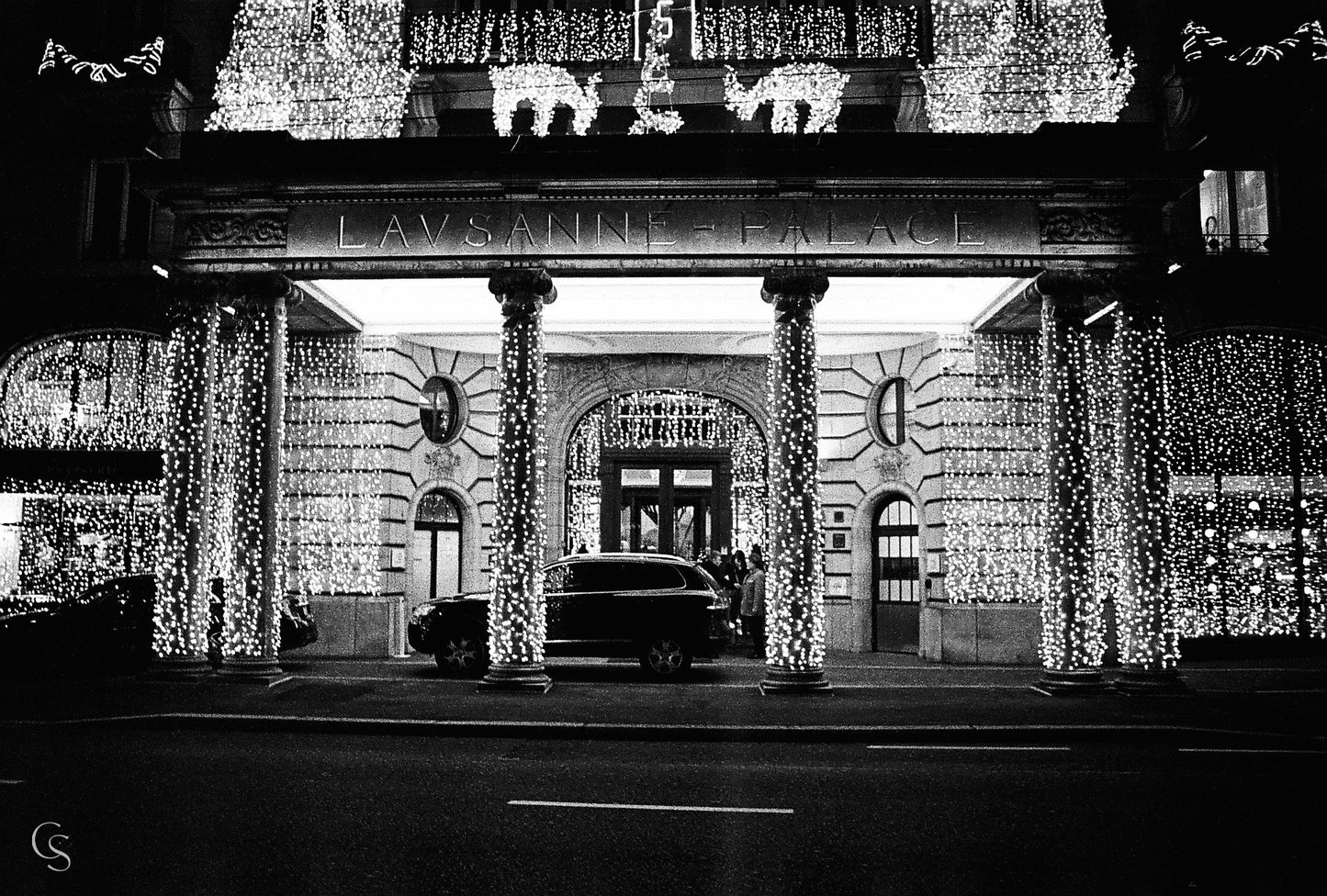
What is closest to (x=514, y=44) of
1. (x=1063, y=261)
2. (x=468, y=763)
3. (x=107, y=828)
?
(x=1063, y=261)

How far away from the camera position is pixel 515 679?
42.4 feet

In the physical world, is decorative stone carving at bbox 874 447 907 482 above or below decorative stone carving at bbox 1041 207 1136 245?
below

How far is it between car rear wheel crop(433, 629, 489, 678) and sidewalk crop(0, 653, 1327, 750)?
32 centimetres

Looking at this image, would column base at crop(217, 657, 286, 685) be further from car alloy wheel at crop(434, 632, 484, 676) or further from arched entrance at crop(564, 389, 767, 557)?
arched entrance at crop(564, 389, 767, 557)

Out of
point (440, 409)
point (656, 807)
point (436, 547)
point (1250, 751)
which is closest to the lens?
point (656, 807)

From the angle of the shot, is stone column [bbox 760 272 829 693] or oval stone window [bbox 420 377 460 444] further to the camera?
oval stone window [bbox 420 377 460 444]

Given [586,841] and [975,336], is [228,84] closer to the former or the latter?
[975,336]

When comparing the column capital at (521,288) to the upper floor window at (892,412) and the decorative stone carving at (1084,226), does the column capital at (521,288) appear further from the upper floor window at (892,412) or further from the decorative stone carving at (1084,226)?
the upper floor window at (892,412)

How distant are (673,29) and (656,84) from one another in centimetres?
97

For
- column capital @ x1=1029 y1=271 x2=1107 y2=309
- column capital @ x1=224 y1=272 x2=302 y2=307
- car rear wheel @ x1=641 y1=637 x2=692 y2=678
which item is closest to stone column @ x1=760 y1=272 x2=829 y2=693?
car rear wheel @ x1=641 y1=637 x2=692 y2=678

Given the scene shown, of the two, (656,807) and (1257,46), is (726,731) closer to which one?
(656,807)

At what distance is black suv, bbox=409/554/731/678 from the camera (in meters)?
15.1

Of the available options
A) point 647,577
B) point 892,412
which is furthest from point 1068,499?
point 647,577

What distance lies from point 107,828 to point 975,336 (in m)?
15.2
